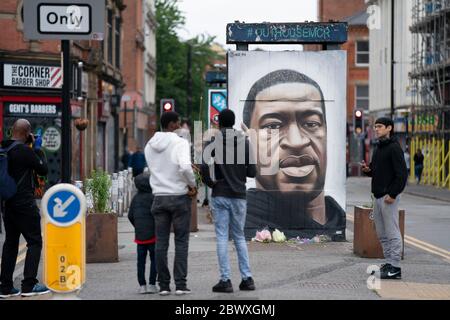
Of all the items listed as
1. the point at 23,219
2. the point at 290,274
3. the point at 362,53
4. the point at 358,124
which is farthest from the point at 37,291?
the point at 362,53

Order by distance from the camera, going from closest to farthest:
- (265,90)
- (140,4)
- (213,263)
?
(213,263) → (265,90) → (140,4)

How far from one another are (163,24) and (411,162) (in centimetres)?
3862

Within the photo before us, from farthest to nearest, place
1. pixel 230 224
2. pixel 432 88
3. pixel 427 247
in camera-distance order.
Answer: pixel 432 88 < pixel 427 247 < pixel 230 224

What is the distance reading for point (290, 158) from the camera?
59.7ft

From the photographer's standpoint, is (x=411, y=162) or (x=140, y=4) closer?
(x=411, y=162)

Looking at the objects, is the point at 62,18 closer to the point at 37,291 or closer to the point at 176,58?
the point at 37,291

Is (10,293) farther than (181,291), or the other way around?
(10,293)

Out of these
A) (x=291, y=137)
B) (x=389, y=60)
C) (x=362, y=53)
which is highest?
(x=362, y=53)

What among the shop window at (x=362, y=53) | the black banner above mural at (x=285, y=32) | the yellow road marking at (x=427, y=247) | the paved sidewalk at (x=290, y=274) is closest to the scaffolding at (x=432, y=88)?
the shop window at (x=362, y=53)

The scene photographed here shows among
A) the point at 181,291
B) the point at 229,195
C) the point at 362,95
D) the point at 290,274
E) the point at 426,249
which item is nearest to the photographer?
the point at 181,291

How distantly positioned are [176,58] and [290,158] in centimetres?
7730
